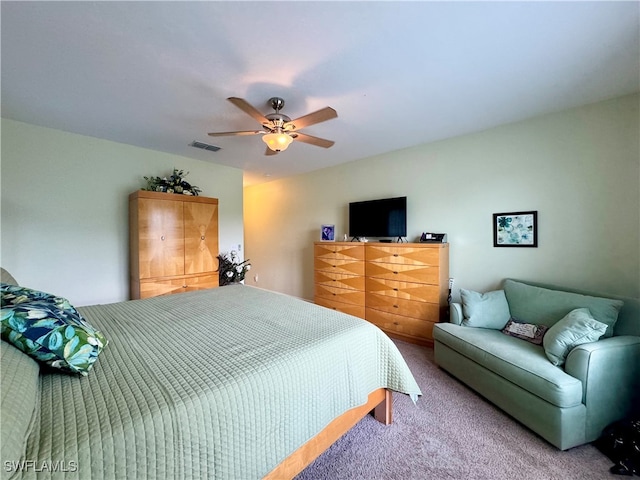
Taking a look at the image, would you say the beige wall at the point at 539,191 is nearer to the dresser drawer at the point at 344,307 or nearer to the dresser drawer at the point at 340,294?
the dresser drawer at the point at 340,294

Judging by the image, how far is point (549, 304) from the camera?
7.00 ft

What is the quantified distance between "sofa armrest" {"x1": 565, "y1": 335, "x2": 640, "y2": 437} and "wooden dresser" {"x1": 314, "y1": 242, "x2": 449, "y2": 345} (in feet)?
4.48

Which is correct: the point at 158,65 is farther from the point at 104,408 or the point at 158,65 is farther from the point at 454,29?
the point at 104,408

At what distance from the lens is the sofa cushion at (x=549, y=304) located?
185cm

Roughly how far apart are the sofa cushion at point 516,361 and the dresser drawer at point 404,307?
0.52 metres

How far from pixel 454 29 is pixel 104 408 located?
242 cm

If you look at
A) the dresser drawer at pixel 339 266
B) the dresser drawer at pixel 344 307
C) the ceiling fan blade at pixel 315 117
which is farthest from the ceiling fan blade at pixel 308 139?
the dresser drawer at pixel 344 307

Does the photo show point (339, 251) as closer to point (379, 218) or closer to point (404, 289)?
point (379, 218)

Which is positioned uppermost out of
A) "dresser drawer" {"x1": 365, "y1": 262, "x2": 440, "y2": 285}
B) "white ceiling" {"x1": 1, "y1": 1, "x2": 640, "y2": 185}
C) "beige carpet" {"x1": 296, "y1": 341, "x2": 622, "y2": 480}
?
"white ceiling" {"x1": 1, "y1": 1, "x2": 640, "y2": 185}

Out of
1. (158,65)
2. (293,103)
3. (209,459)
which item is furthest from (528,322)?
(158,65)

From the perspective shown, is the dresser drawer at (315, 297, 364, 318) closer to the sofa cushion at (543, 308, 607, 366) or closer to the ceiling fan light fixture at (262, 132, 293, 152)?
the sofa cushion at (543, 308, 607, 366)

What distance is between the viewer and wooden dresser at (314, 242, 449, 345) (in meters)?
2.95

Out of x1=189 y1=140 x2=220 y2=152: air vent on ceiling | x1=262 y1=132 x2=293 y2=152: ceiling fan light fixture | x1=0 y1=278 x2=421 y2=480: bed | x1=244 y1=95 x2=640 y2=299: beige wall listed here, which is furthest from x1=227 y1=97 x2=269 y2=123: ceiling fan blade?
x1=244 y1=95 x2=640 y2=299: beige wall

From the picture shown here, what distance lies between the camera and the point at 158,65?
1.77 m
